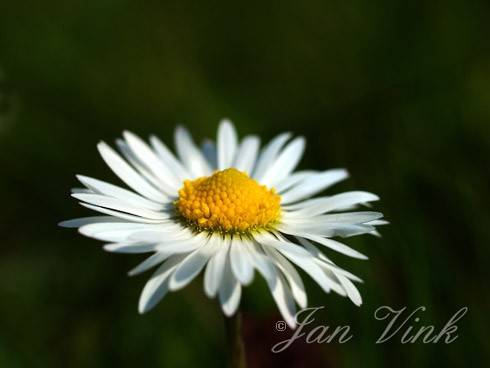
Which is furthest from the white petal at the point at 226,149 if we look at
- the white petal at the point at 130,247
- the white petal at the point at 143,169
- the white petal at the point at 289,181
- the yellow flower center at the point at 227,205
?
the white petal at the point at 130,247

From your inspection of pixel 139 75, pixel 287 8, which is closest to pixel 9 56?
pixel 139 75

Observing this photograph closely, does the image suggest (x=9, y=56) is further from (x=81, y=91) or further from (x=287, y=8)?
(x=287, y=8)

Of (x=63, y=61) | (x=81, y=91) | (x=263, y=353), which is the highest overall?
(x=63, y=61)

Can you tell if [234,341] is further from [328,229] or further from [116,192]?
[116,192]

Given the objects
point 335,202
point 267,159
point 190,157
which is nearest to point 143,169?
point 190,157

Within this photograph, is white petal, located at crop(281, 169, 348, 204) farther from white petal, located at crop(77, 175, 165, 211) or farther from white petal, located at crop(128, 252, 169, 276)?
white petal, located at crop(128, 252, 169, 276)

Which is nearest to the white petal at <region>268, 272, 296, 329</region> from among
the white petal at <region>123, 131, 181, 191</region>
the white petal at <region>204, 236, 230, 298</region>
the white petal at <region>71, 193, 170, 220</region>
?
the white petal at <region>204, 236, 230, 298</region>
